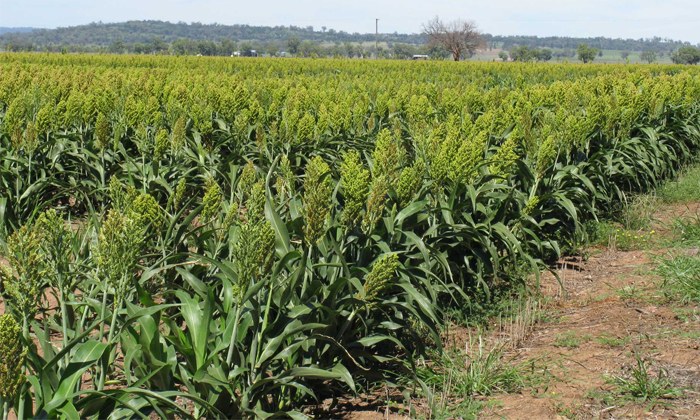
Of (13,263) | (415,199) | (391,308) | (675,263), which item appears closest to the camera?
(13,263)

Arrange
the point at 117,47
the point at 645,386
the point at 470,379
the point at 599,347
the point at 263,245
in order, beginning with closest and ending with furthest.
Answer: the point at 263,245 → the point at 645,386 → the point at 470,379 → the point at 599,347 → the point at 117,47

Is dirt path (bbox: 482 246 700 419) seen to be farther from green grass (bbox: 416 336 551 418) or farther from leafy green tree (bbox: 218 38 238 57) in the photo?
leafy green tree (bbox: 218 38 238 57)

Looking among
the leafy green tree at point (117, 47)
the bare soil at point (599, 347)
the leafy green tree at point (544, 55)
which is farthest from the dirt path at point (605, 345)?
the leafy green tree at point (544, 55)

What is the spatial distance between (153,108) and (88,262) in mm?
3154

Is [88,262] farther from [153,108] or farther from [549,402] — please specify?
[153,108]

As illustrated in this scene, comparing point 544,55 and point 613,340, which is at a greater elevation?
point 544,55

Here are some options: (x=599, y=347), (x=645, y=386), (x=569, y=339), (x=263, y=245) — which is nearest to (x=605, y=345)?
(x=599, y=347)

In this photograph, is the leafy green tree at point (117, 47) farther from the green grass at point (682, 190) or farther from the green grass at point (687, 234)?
the green grass at point (687, 234)

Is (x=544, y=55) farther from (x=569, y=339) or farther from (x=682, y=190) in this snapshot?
(x=569, y=339)

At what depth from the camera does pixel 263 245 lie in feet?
6.87

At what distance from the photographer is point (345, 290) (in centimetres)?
334

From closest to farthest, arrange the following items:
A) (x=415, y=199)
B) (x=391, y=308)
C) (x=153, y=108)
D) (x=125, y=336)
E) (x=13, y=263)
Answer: (x=13, y=263), (x=125, y=336), (x=391, y=308), (x=415, y=199), (x=153, y=108)

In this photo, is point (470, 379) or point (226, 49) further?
point (226, 49)

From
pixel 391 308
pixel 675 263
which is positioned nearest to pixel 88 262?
pixel 391 308
